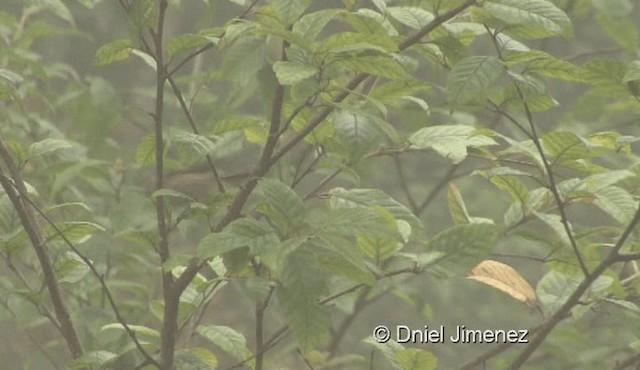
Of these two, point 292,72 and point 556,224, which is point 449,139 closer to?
point 556,224

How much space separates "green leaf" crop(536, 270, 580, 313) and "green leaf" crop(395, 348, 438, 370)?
200 millimetres

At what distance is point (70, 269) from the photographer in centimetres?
130

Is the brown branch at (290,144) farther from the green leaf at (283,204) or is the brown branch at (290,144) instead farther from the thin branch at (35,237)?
the thin branch at (35,237)

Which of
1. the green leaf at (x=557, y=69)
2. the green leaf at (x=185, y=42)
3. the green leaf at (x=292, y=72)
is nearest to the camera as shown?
the green leaf at (x=292, y=72)

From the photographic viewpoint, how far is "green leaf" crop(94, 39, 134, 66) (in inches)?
47.1

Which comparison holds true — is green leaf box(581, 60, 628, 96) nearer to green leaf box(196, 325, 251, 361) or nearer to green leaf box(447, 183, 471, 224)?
green leaf box(447, 183, 471, 224)

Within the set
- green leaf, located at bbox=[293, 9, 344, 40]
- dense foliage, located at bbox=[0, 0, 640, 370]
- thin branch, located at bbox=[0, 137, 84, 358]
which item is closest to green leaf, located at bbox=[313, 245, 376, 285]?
dense foliage, located at bbox=[0, 0, 640, 370]

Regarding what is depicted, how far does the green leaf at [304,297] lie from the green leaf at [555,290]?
0.41m

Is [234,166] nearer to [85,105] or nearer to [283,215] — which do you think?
[85,105]

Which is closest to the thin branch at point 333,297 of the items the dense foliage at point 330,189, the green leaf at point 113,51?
the dense foliage at point 330,189

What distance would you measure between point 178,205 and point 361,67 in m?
0.88

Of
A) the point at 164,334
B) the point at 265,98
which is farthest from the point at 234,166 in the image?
the point at 164,334

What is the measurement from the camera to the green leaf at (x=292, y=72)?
94 cm

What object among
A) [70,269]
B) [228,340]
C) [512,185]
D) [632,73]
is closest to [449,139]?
[512,185]
